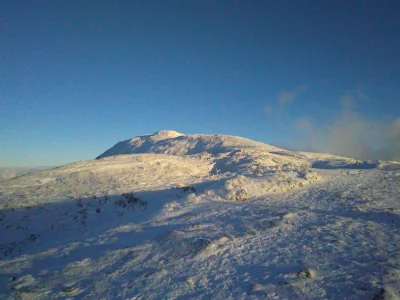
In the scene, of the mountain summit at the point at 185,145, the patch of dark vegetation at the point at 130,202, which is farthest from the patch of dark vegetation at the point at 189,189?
the mountain summit at the point at 185,145

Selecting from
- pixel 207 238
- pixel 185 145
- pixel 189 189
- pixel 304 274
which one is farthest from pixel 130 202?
pixel 185 145

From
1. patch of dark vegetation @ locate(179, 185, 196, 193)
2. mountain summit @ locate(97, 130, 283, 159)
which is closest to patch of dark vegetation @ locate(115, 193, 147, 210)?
patch of dark vegetation @ locate(179, 185, 196, 193)

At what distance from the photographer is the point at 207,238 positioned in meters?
8.00

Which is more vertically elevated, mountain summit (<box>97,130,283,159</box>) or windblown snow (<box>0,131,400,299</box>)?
Result: mountain summit (<box>97,130,283,159</box>)

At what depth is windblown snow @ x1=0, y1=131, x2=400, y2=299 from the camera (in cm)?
555

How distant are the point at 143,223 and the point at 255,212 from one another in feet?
15.1

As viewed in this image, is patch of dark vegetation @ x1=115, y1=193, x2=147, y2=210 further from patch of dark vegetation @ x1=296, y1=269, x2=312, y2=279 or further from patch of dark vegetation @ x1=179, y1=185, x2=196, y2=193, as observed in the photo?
patch of dark vegetation @ x1=296, y1=269, x2=312, y2=279

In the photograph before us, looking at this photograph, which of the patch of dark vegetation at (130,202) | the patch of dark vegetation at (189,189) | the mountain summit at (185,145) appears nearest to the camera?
the patch of dark vegetation at (130,202)

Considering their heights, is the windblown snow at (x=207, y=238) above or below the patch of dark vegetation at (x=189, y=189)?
below

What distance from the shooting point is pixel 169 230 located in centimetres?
948

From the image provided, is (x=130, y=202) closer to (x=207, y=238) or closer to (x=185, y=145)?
(x=207, y=238)

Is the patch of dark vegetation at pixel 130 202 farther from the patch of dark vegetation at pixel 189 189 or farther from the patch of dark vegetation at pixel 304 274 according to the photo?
the patch of dark vegetation at pixel 304 274

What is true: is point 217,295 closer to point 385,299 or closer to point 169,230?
point 385,299

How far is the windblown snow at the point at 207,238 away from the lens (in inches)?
219
